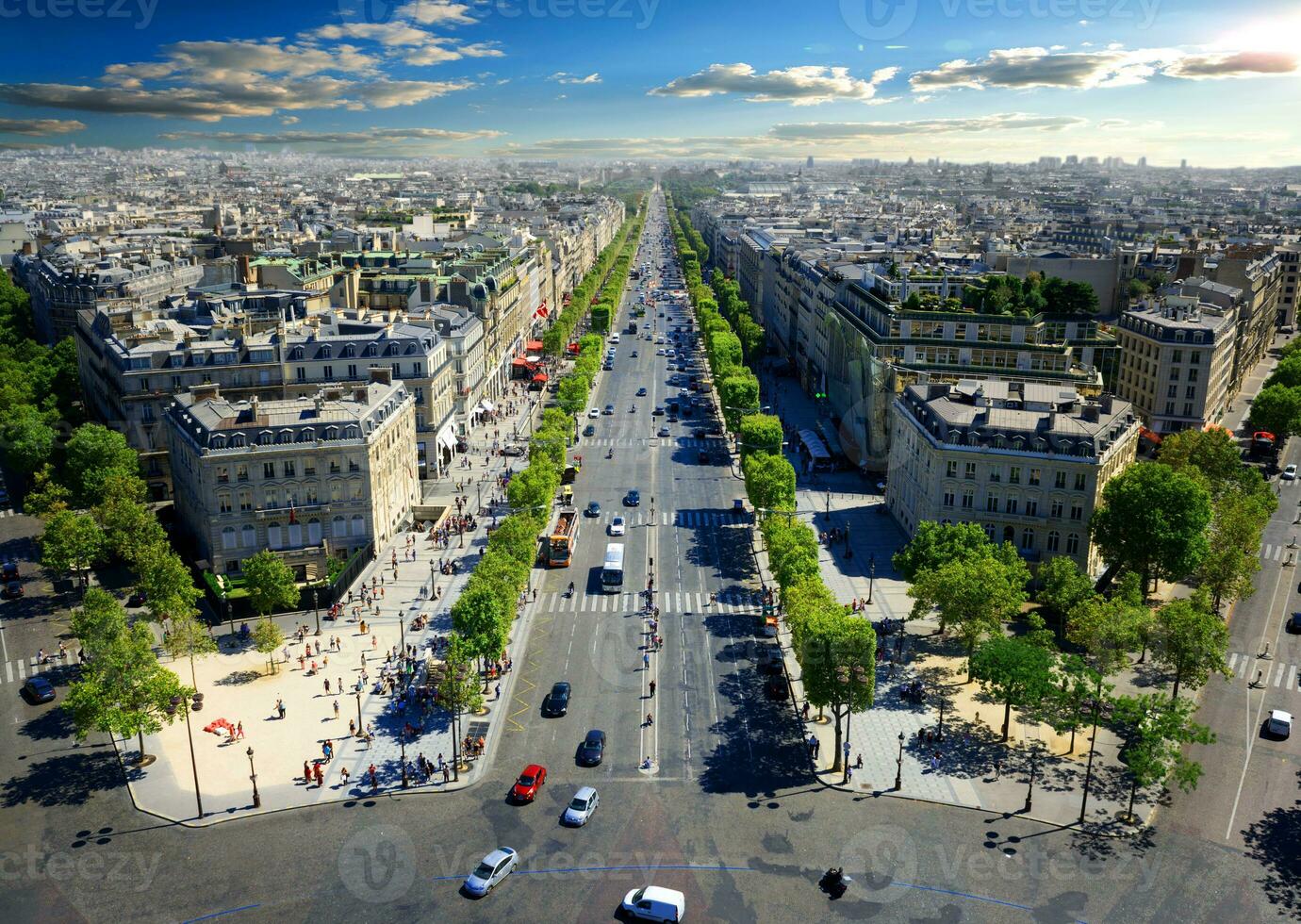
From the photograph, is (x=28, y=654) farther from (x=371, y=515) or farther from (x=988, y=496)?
(x=988, y=496)

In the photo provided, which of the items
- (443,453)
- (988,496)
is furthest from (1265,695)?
(443,453)

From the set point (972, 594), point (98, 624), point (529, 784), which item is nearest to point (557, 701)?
point (529, 784)

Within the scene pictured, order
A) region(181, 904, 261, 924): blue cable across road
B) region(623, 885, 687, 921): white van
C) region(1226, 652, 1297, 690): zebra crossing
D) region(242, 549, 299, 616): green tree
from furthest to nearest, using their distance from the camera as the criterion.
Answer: region(242, 549, 299, 616): green tree, region(1226, 652, 1297, 690): zebra crossing, region(181, 904, 261, 924): blue cable across road, region(623, 885, 687, 921): white van

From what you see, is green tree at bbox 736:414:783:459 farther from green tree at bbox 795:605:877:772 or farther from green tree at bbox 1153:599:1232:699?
green tree at bbox 1153:599:1232:699

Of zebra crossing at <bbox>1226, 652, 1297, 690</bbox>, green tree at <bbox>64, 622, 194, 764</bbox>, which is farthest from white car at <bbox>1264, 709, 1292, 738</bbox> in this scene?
green tree at <bbox>64, 622, 194, 764</bbox>

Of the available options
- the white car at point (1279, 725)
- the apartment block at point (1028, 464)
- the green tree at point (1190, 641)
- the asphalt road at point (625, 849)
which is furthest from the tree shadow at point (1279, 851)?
the apartment block at point (1028, 464)

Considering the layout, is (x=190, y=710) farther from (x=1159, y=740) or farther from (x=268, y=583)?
(x=1159, y=740)
